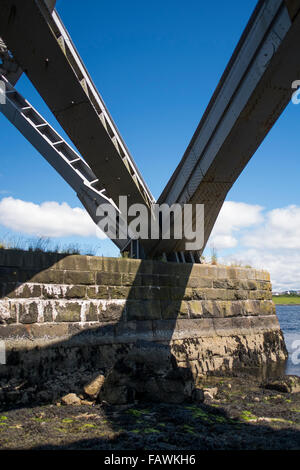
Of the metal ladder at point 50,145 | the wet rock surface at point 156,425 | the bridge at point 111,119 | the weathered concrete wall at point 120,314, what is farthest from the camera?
the metal ladder at point 50,145

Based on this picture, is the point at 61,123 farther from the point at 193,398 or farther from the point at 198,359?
the point at 198,359

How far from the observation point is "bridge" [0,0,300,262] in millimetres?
4965

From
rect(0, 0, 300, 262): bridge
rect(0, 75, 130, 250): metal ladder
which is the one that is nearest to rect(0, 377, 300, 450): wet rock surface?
rect(0, 0, 300, 262): bridge

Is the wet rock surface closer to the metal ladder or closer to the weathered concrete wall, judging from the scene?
the weathered concrete wall

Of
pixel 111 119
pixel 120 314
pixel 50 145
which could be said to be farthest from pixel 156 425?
pixel 50 145

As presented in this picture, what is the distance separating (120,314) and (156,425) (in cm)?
317

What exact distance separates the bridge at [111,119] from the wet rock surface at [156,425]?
3.94 meters

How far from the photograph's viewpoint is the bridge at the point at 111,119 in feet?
16.3

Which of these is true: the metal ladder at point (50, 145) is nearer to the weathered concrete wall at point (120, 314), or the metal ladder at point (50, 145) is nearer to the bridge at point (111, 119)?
the bridge at point (111, 119)

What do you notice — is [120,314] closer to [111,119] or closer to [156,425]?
[156,425]

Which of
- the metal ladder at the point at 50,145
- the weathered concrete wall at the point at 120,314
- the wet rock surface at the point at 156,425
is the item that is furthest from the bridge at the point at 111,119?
the wet rock surface at the point at 156,425

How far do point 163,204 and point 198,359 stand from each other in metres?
3.40

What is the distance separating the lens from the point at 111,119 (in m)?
7.26
